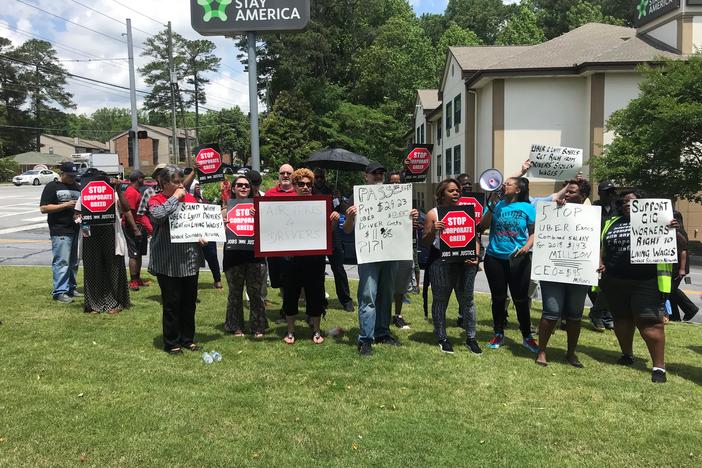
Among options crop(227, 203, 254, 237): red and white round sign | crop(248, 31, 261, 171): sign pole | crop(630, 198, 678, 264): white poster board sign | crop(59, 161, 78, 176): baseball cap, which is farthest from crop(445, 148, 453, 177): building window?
crop(630, 198, 678, 264): white poster board sign

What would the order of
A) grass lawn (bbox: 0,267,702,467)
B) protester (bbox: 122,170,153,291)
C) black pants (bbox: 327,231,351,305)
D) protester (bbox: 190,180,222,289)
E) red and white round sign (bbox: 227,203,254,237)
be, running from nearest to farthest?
grass lawn (bbox: 0,267,702,467) < red and white round sign (bbox: 227,203,254,237) < black pants (bbox: 327,231,351,305) < protester (bbox: 122,170,153,291) < protester (bbox: 190,180,222,289)

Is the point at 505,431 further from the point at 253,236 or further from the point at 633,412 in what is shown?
the point at 253,236

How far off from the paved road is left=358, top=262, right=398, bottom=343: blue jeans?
15.7 feet

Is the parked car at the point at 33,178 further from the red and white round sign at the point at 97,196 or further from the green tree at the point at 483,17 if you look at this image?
the green tree at the point at 483,17

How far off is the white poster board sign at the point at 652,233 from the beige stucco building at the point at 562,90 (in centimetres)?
1573

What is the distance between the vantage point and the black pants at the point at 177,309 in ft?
18.4

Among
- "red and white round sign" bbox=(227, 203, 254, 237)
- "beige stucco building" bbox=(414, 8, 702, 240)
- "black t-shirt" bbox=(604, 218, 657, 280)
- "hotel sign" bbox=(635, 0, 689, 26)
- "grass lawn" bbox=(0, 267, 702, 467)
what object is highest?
"hotel sign" bbox=(635, 0, 689, 26)

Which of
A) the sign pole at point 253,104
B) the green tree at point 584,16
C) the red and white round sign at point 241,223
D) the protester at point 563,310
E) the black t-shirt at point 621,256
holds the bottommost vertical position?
the protester at point 563,310

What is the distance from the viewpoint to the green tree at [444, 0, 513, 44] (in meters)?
68.4

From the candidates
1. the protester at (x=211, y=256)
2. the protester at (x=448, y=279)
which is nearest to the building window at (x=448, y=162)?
the protester at (x=211, y=256)

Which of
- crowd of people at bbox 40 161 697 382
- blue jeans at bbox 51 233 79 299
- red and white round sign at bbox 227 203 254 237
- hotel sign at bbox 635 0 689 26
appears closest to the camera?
crowd of people at bbox 40 161 697 382

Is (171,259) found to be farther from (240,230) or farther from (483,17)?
(483,17)

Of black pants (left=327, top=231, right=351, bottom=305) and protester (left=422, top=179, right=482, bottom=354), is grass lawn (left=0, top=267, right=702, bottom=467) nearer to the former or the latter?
protester (left=422, top=179, right=482, bottom=354)

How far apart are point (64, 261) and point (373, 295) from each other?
4.96 metres
